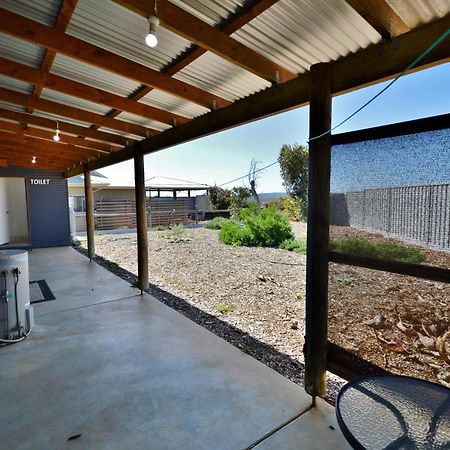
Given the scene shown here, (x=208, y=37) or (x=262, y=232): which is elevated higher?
(x=208, y=37)

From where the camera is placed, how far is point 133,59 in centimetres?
248

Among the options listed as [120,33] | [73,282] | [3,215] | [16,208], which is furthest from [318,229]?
[16,208]

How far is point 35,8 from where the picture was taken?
2.00 m

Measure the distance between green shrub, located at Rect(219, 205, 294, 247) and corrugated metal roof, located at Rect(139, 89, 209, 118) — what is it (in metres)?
5.88

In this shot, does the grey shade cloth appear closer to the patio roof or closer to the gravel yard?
the gravel yard

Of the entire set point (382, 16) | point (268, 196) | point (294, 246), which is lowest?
point (294, 246)

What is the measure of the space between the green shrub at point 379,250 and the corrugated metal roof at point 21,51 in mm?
2922

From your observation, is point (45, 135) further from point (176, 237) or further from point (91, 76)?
point (176, 237)

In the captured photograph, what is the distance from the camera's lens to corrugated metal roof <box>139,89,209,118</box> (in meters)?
3.08

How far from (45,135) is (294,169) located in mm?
12429

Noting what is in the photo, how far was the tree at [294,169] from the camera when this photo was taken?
15188 millimetres

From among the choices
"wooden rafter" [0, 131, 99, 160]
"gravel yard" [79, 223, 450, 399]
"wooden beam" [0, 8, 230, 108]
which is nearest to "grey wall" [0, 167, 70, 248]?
"gravel yard" [79, 223, 450, 399]

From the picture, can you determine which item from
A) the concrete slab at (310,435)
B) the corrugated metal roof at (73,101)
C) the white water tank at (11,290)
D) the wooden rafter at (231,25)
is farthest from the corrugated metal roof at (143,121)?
the concrete slab at (310,435)

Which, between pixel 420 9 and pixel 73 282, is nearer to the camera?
pixel 420 9
